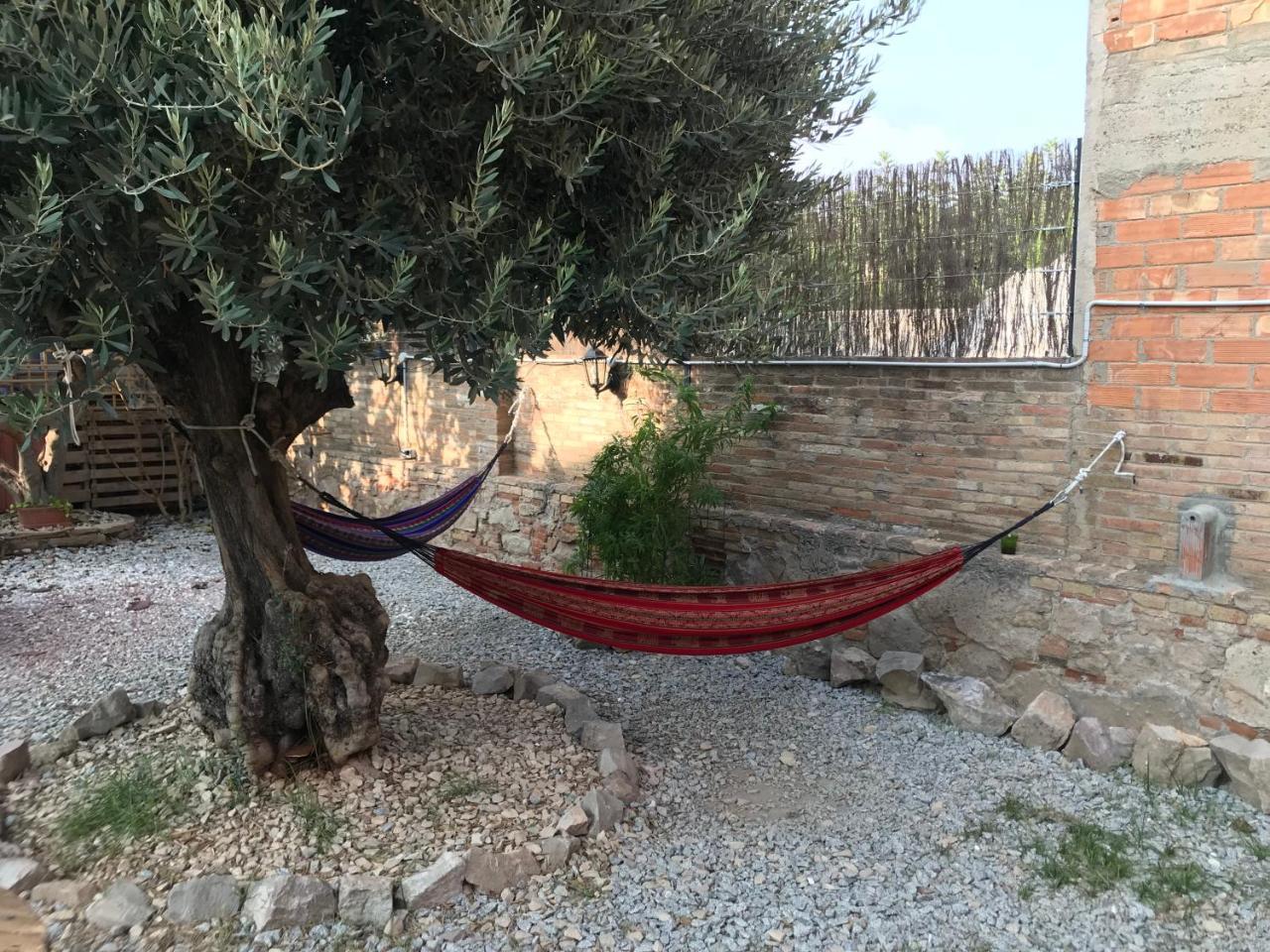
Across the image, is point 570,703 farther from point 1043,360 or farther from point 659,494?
point 1043,360

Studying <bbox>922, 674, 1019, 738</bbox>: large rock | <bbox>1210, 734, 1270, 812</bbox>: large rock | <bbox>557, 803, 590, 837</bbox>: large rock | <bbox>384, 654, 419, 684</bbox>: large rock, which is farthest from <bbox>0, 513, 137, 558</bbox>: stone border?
<bbox>1210, 734, 1270, 812</bbox>: large rock

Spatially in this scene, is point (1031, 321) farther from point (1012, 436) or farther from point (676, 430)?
point (676, 430)

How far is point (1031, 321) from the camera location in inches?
150

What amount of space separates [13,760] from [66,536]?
4.30 metres

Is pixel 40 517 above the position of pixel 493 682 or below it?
above

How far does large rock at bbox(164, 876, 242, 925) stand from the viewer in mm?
2344

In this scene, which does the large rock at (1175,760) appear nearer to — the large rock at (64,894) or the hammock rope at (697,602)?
the hammock rope at (697,602)

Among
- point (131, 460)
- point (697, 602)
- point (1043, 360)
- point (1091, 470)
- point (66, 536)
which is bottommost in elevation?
point (66, 536)

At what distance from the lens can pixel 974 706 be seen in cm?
355

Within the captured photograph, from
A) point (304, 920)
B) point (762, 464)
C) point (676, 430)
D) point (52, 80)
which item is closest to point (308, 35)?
point (52, 80)

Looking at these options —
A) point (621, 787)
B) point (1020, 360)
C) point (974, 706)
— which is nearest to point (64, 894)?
point (621, 787)

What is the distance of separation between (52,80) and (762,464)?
3405 mm

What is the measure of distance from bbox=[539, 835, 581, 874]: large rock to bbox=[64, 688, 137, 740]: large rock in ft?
5.73

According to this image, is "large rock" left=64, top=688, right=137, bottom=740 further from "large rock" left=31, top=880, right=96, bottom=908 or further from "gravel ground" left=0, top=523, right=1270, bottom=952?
"large rock" left=31, top=880, right=96, bottom=908
